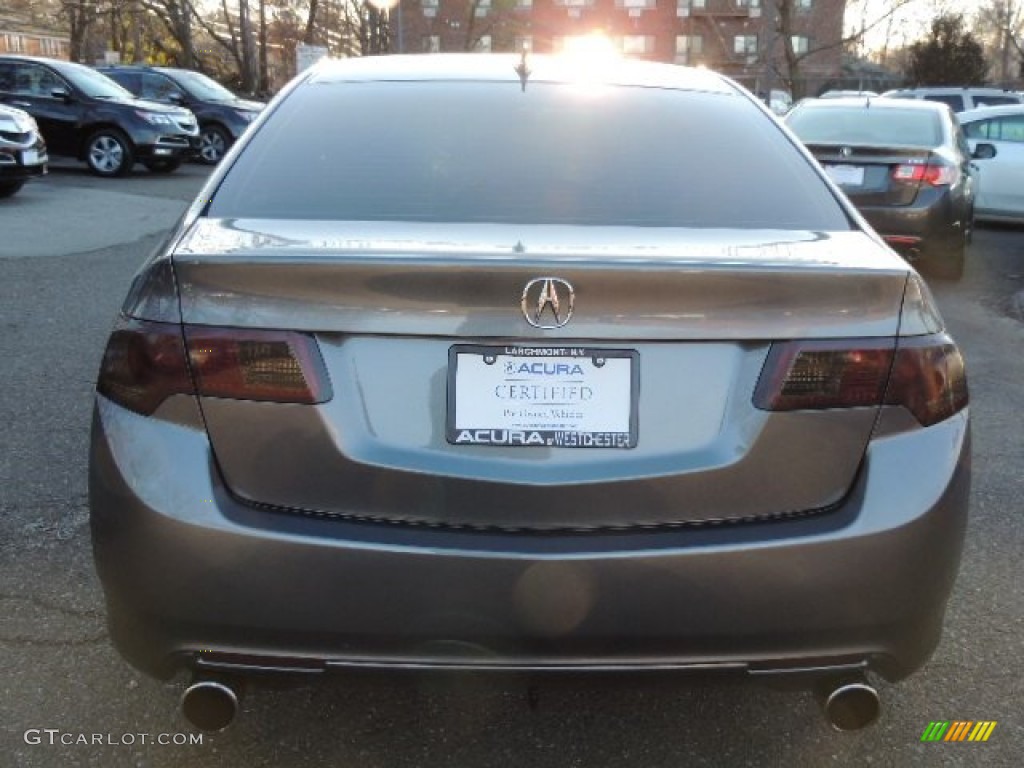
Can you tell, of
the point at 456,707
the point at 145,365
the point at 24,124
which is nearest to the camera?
the point at 145,365

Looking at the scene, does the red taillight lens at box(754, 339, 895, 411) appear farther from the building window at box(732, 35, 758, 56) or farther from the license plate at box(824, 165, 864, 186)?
the building window at box(732, 35, 758, 56)

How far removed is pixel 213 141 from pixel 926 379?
20.1 metres

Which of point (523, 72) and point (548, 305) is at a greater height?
point (523, 72)

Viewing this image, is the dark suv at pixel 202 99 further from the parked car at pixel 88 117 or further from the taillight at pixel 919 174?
the taillight at pixel 919 174

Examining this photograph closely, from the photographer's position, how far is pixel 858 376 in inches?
82.0

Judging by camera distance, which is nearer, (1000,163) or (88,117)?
(1000,163)

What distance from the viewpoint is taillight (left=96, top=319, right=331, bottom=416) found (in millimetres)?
2023

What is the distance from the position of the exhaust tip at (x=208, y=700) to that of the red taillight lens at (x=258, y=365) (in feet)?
1.94

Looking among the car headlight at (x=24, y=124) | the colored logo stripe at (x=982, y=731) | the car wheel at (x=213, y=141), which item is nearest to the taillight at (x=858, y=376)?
the colored logo stripe at (x=982, y=731)

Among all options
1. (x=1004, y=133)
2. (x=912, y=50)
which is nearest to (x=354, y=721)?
(x=1004, y=133)

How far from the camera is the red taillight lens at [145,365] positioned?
6.85ft

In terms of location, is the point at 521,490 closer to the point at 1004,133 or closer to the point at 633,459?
the point at 633,459

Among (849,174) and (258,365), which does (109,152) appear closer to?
(849,174)

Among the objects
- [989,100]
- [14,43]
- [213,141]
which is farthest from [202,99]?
[14,43]
